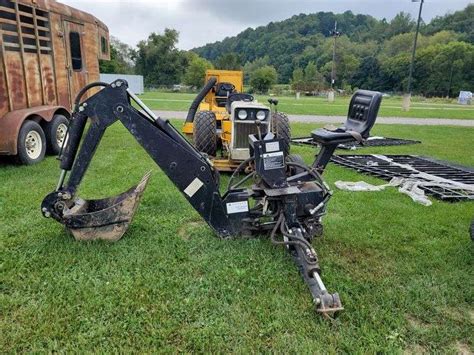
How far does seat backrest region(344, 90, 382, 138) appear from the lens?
364cm

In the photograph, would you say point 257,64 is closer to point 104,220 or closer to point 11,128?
point 11,128

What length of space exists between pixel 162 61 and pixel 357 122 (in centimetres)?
6437

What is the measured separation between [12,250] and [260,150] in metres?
2.36

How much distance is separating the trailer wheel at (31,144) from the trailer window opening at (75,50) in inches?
102

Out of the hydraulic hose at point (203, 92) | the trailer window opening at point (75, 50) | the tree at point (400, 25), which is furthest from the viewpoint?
the tree at point (400, 25)

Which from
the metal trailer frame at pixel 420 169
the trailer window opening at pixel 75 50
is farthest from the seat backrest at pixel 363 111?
the trailer window opening at pixel 75 50

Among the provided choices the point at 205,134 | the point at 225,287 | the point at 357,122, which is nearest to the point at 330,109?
the point at 205,134

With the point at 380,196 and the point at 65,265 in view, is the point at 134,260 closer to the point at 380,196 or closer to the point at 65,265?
the point at 65,265

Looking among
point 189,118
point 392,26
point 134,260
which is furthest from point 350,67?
point 134,260

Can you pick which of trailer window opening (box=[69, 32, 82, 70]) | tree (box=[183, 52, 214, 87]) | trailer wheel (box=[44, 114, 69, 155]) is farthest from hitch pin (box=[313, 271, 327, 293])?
tree (box=[183, 52, 214, 87])

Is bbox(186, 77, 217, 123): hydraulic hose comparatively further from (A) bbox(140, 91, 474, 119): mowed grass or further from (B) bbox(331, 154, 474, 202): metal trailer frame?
(A) bbox(140, 91, 474, 119): mowed grass

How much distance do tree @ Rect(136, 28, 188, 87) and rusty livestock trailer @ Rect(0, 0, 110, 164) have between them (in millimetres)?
55954

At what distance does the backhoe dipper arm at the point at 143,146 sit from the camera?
129 inches

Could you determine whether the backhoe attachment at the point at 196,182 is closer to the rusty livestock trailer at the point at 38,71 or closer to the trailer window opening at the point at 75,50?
the rusty livestock trailer at the point at 38,71
